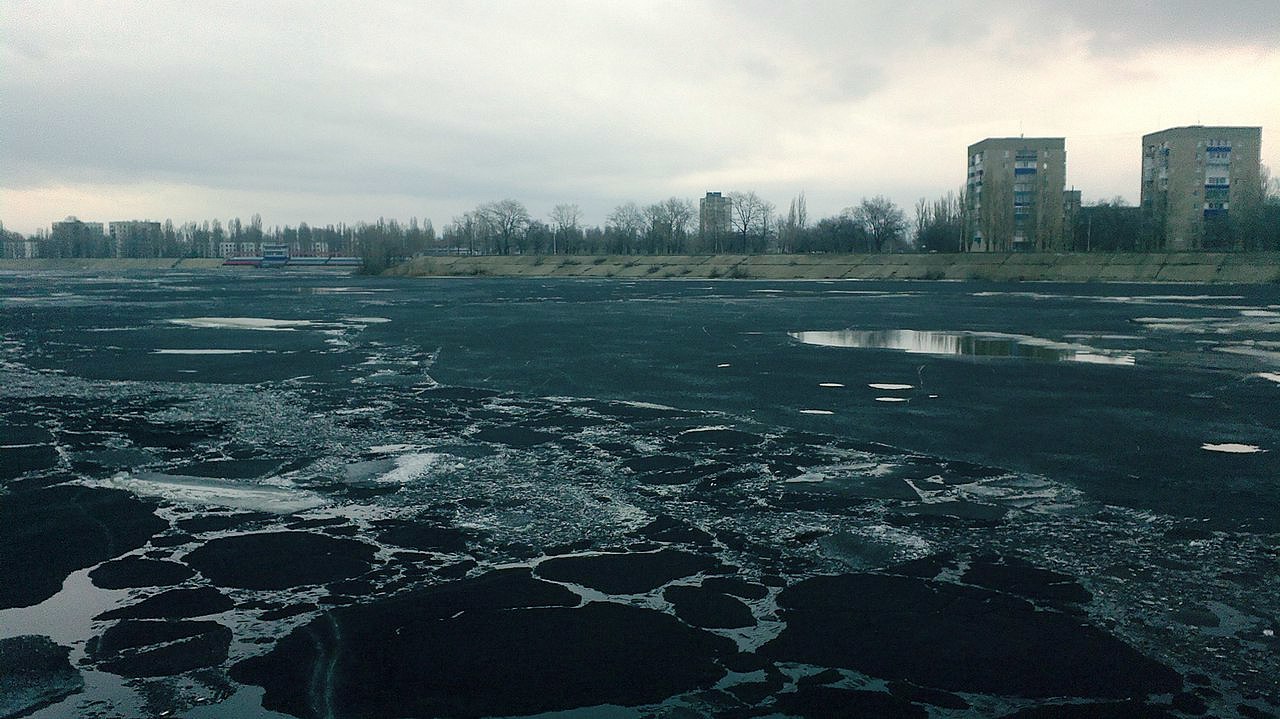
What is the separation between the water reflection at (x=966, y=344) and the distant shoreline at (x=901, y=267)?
53.8m

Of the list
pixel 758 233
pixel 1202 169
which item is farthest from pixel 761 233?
pixel 1202 169

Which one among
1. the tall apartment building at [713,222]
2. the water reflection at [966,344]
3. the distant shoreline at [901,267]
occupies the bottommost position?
the water reflection at [966,344]

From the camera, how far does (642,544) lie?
7676 mm

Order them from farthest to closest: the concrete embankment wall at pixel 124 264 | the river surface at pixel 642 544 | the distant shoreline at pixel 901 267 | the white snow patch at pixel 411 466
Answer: the concrete embankment wall at pixel 124 264, the distant shoreline at pixel 901 267, the white snow patch at pixel 411 466, the river surface at pixel 642 544

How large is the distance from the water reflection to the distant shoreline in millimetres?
53774

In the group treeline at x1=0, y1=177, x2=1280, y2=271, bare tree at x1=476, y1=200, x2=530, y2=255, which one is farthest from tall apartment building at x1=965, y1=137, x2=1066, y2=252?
bare tree at x1=476, y1=200, x2=530, y2=255

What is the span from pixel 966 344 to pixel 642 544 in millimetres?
18450

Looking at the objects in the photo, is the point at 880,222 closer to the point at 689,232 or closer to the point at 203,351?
the point at 689,232

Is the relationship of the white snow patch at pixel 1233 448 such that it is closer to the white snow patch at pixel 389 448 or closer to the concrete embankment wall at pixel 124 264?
the white snow patch at pixel 389 448

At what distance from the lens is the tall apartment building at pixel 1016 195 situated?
101938 millimetres

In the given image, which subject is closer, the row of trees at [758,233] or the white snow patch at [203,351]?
the white snow patch at [203,351]

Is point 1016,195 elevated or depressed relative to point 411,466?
elevated

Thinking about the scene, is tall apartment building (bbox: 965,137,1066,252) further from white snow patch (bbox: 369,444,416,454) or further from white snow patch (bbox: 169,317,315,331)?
white snow patch (bbox: 369,444,416,454)

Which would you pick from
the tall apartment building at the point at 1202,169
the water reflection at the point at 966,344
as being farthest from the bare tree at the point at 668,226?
the water reflection at the point at 966,344
